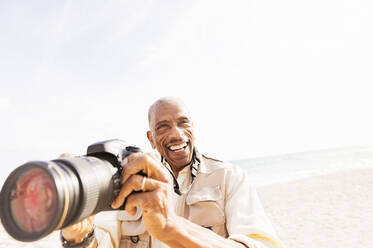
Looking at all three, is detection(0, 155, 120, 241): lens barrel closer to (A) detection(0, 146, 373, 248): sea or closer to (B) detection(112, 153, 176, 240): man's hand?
(B) detection(112, 153, 176, 240): man's hand

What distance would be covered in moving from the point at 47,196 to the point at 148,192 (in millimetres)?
372

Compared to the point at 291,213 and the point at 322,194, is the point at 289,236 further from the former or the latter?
the point at 322,194

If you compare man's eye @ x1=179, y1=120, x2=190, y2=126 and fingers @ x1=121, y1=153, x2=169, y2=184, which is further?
man's eye @ x1=179, y1=120, x2=190, y2=126

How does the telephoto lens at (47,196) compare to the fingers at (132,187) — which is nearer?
the telephoto lens at (47,196)

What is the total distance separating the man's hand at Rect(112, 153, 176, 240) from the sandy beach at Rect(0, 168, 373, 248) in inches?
210

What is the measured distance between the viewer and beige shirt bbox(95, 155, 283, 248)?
1485mm

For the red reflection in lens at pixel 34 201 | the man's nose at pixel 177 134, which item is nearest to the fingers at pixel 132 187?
the red reflection in lens at pixel 34 201

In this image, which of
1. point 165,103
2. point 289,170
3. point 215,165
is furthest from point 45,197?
point 289,170

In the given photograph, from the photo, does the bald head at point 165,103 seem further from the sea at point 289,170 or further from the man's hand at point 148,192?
the sea at point 289,170

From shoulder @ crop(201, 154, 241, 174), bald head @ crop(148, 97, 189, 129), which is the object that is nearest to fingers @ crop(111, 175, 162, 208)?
shoulder @ crop(201, 154, 241, 174)

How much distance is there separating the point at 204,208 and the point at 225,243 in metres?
0.49

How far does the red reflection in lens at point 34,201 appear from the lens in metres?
0.84


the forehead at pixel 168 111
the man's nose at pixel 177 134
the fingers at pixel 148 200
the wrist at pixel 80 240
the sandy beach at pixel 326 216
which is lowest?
the sandy beach at pixel 326 216

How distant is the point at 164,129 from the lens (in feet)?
7.02
